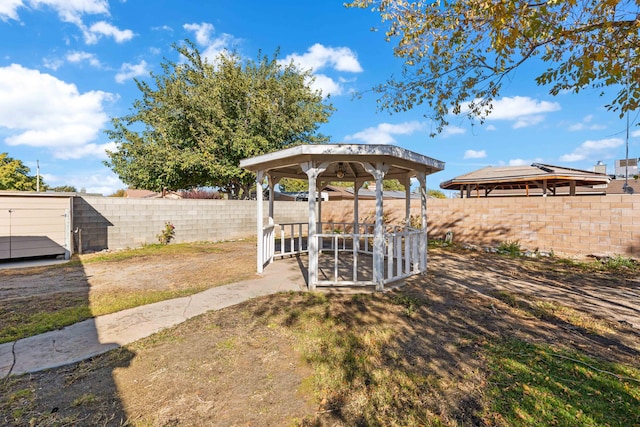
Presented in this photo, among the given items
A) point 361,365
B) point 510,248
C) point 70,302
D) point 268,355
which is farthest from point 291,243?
point 510,248

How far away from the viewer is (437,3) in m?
3.86

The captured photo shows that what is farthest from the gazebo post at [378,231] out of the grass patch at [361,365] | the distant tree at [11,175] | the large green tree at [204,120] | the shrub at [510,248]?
the distant tree at [11,175]

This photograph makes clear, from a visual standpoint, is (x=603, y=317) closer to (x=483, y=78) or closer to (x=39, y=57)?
(x=483, y=78)

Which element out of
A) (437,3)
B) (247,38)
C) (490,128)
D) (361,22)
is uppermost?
(247,38)

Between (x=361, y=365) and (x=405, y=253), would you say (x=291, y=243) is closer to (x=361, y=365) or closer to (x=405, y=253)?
(x=405, y=253)

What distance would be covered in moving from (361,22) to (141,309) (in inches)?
282

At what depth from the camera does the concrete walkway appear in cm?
255

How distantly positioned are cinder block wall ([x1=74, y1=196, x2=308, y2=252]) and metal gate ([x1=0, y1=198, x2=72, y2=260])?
41cm

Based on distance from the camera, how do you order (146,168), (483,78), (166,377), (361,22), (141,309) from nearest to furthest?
(166,377) → (141,309) → (483,78) → (361,22) → (146,168)

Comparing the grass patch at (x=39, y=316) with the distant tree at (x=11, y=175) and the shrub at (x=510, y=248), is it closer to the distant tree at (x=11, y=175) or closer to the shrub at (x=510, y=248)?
the shrub at (x=510, y=248)

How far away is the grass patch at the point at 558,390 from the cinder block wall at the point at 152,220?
9.96 meters

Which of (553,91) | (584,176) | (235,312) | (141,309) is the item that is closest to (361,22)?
(553,91)

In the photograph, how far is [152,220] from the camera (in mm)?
9406

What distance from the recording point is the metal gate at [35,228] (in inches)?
273
